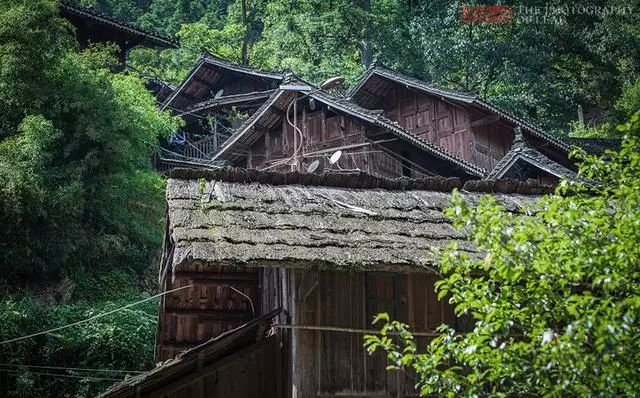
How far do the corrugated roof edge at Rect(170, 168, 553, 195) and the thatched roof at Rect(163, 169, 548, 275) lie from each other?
15 millimetres

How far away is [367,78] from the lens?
1198 inches

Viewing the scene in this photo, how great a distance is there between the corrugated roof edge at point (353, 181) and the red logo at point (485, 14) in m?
24.6

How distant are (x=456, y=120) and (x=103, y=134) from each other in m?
12.2

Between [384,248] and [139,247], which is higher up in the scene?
[139,247]

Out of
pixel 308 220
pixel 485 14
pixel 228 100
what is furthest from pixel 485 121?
pixel 308 220

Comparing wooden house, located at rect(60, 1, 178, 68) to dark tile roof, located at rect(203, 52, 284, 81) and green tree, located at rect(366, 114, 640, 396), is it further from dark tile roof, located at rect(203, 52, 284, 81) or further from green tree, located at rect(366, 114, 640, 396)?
green tree, located at rect(366, 114, 640, 396)

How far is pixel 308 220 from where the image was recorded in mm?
11023

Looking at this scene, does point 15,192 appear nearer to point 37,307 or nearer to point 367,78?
point 37,307

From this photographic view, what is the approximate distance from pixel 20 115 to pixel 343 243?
14572 mm

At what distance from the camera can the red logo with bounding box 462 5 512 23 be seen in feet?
122

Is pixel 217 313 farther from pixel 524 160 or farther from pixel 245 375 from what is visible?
pixel 524 160

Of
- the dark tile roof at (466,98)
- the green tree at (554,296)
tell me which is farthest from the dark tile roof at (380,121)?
the green tree at (554,296)

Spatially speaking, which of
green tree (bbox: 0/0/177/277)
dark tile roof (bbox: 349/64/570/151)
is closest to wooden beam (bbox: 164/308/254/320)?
green tree (bbox: 0/0/177/277)

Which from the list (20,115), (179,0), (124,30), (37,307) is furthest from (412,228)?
(179,0)
